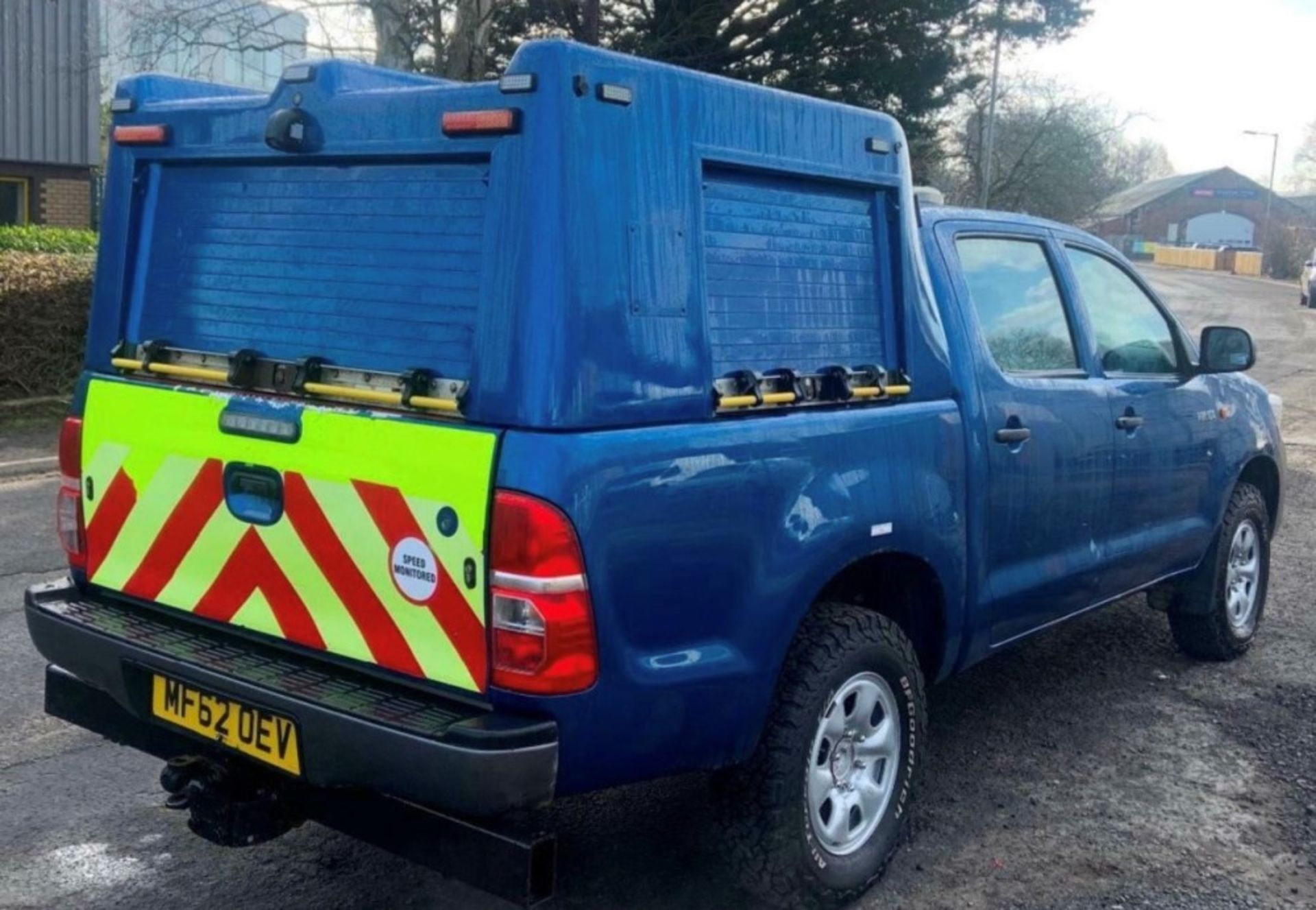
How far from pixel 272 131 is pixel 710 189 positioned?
42.7 inches

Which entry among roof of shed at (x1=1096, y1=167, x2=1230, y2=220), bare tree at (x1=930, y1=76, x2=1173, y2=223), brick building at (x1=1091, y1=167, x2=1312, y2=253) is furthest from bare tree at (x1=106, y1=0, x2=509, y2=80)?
brick building at (x1=1091, y1=167, x2=1312, y2=253)

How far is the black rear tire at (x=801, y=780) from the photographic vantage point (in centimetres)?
337

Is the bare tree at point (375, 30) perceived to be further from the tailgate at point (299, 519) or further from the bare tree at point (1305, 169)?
the bare tree at point (1305, 169)

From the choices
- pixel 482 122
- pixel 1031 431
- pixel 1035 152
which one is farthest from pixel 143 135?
pixel 1035 152

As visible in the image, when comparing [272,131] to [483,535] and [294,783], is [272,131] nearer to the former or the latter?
[483,535]

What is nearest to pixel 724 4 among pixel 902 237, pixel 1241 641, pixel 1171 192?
pixel 1241 641

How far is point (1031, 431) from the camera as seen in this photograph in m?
4.43

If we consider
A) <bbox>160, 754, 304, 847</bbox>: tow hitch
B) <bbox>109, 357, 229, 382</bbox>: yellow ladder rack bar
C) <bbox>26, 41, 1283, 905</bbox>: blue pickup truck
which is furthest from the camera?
<bbox>109, 357, 229, 382</bbox>: yellow ladder rack bar

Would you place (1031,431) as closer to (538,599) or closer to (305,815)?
(538,599)

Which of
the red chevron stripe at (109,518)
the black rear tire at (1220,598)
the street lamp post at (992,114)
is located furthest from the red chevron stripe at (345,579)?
the street lamp post at (992,114)

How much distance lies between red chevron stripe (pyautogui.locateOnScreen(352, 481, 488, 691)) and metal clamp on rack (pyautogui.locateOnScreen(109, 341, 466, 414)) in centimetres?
21

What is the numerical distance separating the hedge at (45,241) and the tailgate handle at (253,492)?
1111 centimetres

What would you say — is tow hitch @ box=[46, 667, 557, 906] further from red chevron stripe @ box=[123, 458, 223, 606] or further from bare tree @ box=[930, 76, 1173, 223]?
bare tree @ box=[930, 76, 1173, 223]

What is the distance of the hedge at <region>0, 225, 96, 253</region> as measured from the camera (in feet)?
45.7
